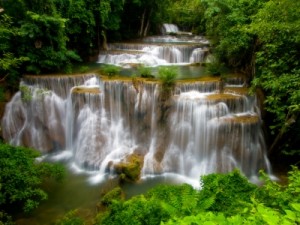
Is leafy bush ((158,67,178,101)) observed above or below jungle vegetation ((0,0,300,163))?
below

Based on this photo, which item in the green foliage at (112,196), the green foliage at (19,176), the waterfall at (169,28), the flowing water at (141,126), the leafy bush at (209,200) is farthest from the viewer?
the waterfall at (169,28)

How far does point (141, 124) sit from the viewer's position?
1161 centimetres

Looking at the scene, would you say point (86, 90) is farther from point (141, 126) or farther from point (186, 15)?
point (186, 15)

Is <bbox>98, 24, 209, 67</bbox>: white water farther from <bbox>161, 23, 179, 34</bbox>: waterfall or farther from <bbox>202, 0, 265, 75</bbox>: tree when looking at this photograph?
<bbox>161, 23, 179, 34</bbox>: waterfall

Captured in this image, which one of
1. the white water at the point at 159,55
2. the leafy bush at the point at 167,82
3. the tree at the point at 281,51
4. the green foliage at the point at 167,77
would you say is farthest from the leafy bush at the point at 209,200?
the white water at the point at 159,55

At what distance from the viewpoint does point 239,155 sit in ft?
35.2

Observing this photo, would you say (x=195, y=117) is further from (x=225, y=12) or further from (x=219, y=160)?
(x=225, y=12)

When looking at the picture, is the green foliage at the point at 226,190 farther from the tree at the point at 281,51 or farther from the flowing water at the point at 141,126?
the flowing water at the point at 141,126

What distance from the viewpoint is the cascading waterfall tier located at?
1075 cm

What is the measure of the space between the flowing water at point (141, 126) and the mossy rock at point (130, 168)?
25 cm

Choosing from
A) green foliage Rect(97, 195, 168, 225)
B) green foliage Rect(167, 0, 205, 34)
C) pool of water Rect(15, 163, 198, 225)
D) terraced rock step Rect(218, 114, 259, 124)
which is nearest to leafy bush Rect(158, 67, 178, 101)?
terraced rock step Rect(218, 114, 259, 124)

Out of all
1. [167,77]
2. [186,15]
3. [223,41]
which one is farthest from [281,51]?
[186,15]

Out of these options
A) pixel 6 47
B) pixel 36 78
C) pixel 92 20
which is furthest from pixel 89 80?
pixel 92 20

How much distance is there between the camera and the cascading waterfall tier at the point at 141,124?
10750 mm
